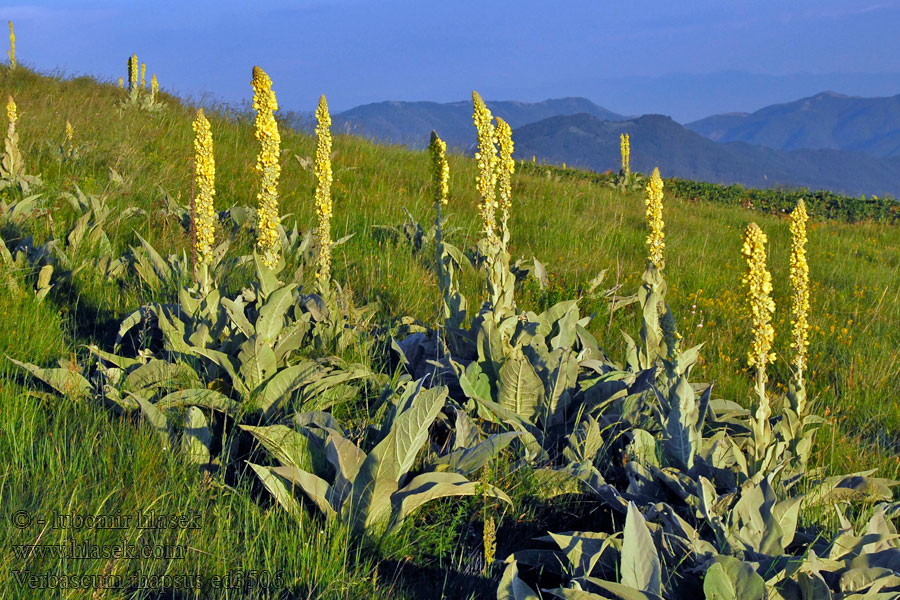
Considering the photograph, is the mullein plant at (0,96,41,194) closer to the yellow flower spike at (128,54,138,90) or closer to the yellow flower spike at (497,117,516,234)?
the yellow flower spike at (497,117,516,234)

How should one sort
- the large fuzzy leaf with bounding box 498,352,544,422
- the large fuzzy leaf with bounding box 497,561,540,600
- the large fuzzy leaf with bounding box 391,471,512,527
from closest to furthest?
the large fuzzy leaf with bounding box 497,561,540,600
the large fuzzy leaf with bounding box 391,471,512,527
the large fuzzy leaf with bounding box 498,352,544,422

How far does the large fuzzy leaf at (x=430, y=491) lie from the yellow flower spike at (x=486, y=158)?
58.8 inches

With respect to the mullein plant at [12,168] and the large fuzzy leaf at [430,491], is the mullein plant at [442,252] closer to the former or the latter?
the large fuzzy leaf at [430,491]

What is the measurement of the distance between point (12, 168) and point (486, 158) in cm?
539

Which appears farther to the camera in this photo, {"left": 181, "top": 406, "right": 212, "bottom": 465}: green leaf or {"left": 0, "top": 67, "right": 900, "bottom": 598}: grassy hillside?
{"left": 181, "top": 406, "right": 212, "bottom": 465}: green leaf

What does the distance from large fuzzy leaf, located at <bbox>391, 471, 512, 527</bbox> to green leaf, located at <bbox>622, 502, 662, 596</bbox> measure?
55 centimetres

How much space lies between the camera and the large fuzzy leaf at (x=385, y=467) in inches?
101

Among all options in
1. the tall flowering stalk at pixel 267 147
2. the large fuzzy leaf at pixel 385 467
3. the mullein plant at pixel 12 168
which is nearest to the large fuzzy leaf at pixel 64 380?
the tall flowering stalk at pixel 267 147

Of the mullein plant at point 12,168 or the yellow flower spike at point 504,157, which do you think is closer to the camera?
the yellow flower spike at point 504,157

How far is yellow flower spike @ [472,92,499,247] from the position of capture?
3564 millimetres

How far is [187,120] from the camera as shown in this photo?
12148mm

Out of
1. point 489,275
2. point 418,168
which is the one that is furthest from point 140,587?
point 418,168

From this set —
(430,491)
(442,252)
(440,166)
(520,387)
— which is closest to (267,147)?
(440,166)

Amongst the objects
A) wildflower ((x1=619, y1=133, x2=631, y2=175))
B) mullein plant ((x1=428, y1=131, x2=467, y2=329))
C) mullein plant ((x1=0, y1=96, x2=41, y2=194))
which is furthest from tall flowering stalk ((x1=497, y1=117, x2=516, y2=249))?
wildflower ((x1=619, y1=133, x2=631, y2=175))
